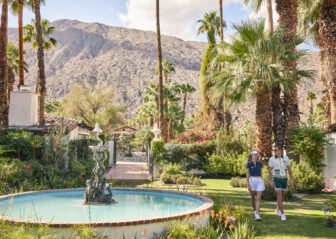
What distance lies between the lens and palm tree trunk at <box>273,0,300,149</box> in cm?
1420

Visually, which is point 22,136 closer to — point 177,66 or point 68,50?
point 177,66

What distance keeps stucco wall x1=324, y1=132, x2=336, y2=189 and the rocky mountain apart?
6698 cm

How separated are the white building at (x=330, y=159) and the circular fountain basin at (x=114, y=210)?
667cm

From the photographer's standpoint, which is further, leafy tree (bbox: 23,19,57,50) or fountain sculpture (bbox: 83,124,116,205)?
leafy tree (bbox: 23,19,57,50)

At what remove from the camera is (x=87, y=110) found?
41812mm

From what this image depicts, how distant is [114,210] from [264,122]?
324 inches

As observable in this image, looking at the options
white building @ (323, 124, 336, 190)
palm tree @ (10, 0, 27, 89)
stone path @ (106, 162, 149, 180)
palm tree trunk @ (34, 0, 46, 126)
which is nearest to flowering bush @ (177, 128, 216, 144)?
stone path @ (106, 162, 149, 180)

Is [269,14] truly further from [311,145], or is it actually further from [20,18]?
[20,18]

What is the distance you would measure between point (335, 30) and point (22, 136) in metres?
14.8

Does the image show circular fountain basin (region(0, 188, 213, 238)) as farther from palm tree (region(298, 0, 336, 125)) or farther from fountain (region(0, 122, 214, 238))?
palm tree (region(298, 0, 336, 125))

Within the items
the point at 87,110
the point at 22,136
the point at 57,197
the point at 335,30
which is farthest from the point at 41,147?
the point at 87,110

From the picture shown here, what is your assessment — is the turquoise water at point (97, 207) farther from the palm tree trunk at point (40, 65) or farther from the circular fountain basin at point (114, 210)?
the palm tree trunk at point (40, 65)

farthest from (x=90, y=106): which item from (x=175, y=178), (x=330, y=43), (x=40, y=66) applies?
(x=330, y=43)

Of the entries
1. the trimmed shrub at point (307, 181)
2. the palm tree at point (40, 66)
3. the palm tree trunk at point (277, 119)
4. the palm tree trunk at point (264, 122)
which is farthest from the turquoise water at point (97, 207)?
the palm tree at point (40, 66)
